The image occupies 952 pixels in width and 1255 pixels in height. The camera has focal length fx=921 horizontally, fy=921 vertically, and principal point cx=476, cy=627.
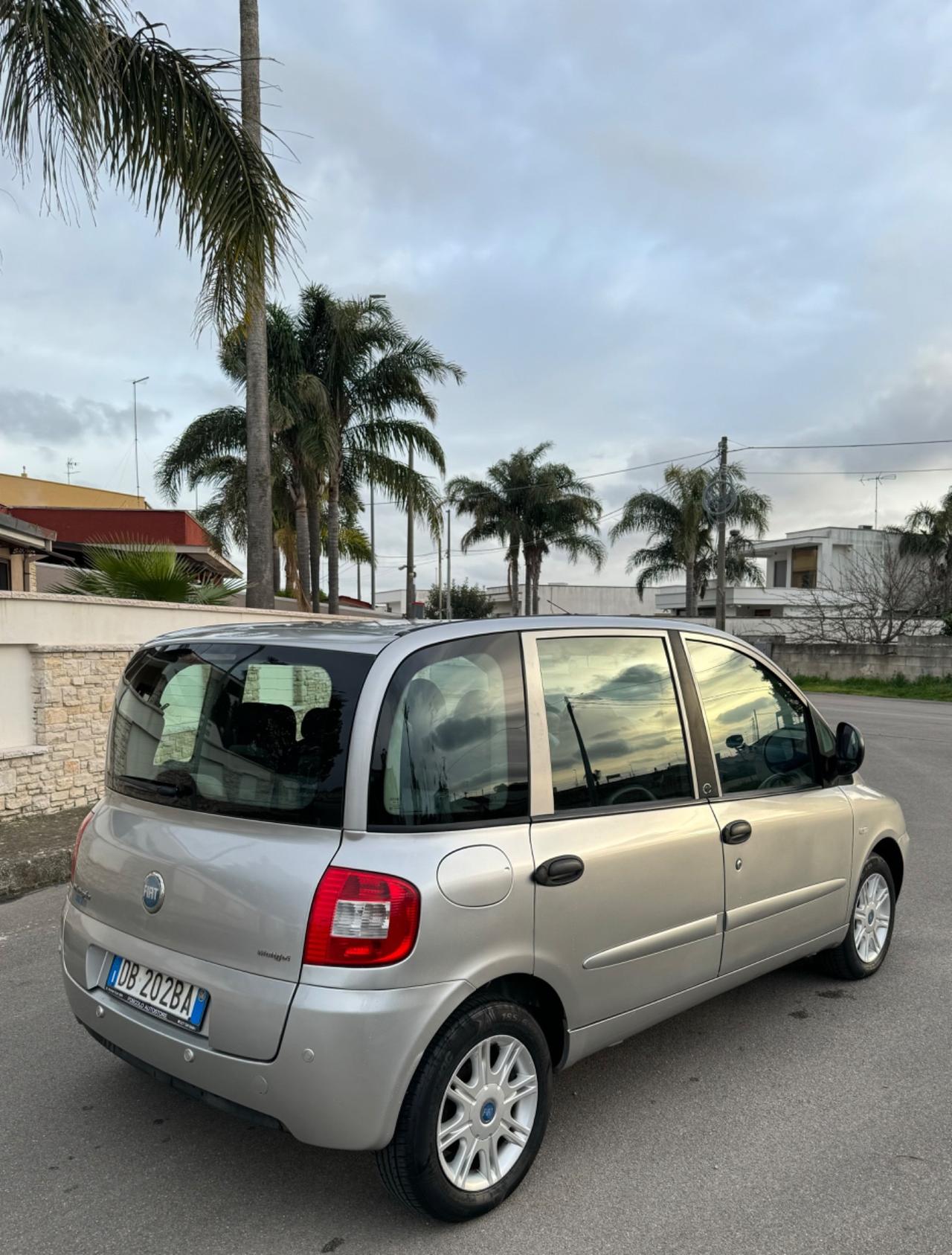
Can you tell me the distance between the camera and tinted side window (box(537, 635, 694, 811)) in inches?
119

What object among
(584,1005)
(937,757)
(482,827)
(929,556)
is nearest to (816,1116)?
(584,1005)

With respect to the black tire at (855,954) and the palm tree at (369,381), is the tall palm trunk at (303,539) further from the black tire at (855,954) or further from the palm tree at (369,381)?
the black tire at (855,954)

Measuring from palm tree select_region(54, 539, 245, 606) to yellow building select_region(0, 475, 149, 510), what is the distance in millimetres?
21610

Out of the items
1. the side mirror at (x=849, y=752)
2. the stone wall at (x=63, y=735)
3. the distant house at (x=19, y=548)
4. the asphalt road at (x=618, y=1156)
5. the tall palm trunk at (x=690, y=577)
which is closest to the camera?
the asphalt road at (x=618, y=1156)

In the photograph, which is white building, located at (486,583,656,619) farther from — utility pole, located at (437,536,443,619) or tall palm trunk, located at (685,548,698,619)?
tall palm trunk, located at (685,548,698,619)

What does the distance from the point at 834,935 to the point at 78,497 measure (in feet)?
118

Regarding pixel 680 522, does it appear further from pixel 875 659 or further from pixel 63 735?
pixel 63 735

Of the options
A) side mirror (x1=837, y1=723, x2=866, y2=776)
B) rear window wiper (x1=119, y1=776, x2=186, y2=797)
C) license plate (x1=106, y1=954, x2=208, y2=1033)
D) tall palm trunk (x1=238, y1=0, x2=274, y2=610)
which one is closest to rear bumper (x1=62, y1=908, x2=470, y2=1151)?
license plate (x1=106, y1=954, x2=208, y2=1033)

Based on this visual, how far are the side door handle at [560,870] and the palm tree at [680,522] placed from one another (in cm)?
3738

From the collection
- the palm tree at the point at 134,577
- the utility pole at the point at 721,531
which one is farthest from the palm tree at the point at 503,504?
the palm tree at the point at 134,577

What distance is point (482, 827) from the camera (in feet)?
8.87

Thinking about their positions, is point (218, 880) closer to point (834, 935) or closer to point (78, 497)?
point (834, 935)

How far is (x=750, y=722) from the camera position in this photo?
12.4 ft

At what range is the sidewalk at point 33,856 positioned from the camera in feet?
19.6
